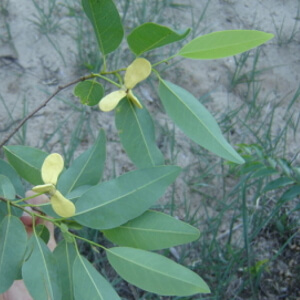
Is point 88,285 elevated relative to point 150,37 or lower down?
lower down

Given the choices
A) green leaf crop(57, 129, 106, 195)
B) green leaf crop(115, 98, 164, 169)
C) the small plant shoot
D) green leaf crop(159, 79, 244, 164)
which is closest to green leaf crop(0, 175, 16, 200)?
the small plant shoot

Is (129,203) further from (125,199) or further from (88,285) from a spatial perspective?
(88,285)

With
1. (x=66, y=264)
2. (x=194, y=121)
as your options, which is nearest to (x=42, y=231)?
(x=66, y=264)

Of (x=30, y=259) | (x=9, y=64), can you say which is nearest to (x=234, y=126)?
(x=9, y=64)

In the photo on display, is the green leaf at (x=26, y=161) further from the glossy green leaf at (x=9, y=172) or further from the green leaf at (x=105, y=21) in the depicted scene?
the green leaf at (x=105, y=21)

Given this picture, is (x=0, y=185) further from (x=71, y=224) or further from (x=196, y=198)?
(x=196, y=198)

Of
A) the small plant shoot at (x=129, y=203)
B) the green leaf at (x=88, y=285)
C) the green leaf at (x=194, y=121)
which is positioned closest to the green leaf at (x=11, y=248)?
the small plant shoot at (x=129, y=203)
